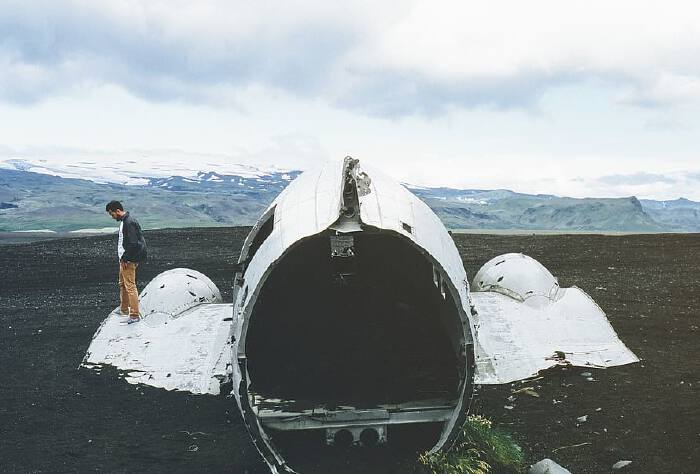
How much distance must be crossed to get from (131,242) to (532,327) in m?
6.26

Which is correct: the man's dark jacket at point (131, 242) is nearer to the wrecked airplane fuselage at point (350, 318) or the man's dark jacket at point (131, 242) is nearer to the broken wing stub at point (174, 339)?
the broken wing stub at point (174, 339)

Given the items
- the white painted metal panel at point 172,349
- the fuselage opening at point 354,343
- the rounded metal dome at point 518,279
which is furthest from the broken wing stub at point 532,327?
the white painted metal panel at point 172,349

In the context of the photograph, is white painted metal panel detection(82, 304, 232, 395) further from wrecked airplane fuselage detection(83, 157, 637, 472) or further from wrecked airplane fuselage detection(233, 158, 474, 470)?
wrecked airplane fuselage detection(233, 158, 474, 470)

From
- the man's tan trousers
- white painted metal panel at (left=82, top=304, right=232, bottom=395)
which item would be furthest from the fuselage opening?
the man's tan trousers

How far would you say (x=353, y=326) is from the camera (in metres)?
8.88

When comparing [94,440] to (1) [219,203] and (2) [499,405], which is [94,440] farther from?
(1) [219,203]

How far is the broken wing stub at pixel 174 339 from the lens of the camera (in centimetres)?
854

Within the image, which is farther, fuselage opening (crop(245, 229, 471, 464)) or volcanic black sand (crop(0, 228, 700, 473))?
volcanic black sand (crop(0, 228, 700, 473))

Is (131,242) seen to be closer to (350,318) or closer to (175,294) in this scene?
(175,294)

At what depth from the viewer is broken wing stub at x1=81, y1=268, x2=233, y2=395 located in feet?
28.0

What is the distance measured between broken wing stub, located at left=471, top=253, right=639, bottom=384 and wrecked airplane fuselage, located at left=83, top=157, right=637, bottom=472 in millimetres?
25

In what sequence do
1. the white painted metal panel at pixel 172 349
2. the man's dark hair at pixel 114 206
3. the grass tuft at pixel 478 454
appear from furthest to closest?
the man's dark hair at pixel 114 206, the white painted metal panel at pixel 172 349, the grass tuft at pixel 478 454

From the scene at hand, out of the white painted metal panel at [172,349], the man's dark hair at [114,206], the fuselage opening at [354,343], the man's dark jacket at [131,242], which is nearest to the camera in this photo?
the fuselage opening at [354,343]

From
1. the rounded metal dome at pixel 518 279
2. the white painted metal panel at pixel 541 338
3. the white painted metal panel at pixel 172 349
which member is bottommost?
the white painted metal panel at pixel 172 349
